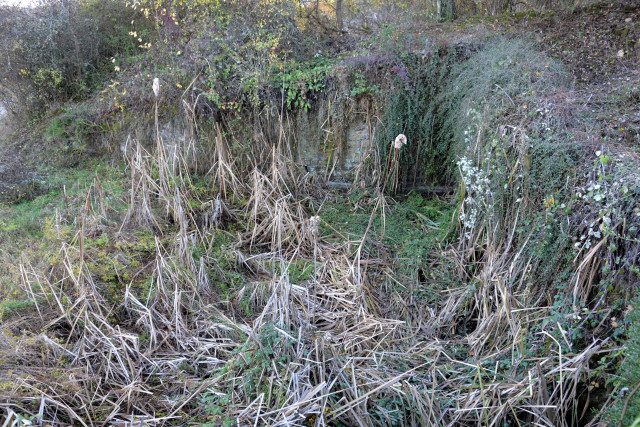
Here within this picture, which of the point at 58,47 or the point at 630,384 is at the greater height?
the point at 58,47

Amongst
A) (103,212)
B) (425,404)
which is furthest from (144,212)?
(425,404)

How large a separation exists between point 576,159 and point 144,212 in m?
4.26

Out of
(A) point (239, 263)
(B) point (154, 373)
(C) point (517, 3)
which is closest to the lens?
(B) point (154, 373)

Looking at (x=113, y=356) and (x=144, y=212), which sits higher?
(x=144, y=212)

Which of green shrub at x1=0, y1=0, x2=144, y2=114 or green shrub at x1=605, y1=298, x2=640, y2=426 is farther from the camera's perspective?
green shrub at x1=0, y1=0, x2=144, y2=114

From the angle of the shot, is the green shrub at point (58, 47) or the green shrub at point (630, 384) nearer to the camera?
the green shrub at point (630, 384)

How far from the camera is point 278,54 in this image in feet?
20.6

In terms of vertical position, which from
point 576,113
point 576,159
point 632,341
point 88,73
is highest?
point 88,73

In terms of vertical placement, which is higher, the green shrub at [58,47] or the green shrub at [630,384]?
the green shrub at [58,47]

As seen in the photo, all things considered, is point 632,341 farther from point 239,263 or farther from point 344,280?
point 239,263

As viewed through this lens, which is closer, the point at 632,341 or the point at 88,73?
the point at 632,341

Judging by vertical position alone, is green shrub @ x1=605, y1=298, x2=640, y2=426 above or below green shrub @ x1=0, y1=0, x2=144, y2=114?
below

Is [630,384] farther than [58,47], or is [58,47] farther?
[58,47]

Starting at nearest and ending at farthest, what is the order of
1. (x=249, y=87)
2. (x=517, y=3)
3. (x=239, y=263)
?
(x=239, y=263) → (x=249, y=87) → (x=517, y=3)
